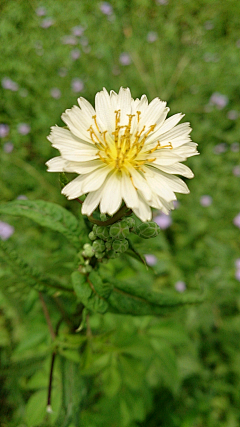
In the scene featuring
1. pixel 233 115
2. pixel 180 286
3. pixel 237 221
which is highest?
pixel 233 115

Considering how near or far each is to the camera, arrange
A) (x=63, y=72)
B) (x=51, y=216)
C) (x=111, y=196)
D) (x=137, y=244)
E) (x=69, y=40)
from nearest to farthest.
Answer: (x=111, y=196) < (x=51, y=216) < (x=137, y=244) < (x=63, y=72) < (x=69, y=40)

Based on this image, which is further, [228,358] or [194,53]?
[194,53]

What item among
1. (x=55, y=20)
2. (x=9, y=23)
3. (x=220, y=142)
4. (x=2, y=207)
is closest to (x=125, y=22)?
(x=55, y=20)

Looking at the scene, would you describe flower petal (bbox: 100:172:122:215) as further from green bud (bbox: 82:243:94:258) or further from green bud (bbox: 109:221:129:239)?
green bud (bbox: 82:243:94:258)

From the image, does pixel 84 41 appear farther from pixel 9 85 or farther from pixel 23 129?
pixel 23 129

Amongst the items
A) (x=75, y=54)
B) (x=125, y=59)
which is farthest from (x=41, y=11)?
(x=125, y=59)

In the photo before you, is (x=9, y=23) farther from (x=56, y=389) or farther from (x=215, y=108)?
(x=56, y=389)

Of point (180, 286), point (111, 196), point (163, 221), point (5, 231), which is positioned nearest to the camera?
point (111, 196)

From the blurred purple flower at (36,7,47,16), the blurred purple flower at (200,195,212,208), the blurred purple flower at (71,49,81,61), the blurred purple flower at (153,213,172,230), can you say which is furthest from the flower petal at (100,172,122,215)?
the blurred purple flower at (36,7,47,16)
